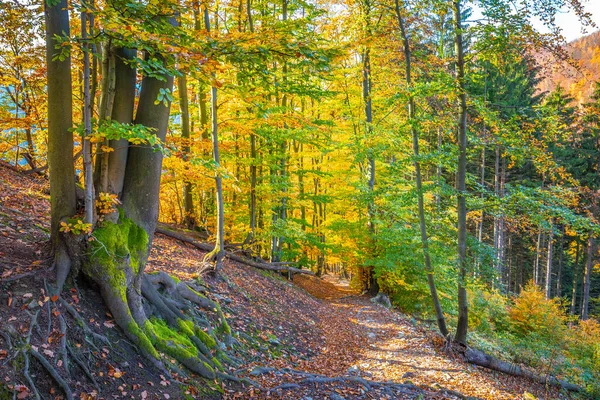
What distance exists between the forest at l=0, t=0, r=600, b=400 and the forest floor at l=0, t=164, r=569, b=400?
0.11 ft

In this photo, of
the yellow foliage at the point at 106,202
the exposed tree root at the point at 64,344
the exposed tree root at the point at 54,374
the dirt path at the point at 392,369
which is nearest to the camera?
the exposed tree root at the point at 54,374

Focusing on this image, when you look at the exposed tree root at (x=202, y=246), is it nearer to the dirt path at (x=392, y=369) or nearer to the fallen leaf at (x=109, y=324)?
the dirt path at (x=392, y=369)

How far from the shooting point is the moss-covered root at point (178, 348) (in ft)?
16.0

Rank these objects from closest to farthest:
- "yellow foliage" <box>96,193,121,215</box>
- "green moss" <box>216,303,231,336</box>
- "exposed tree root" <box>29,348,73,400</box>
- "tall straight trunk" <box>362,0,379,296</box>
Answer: "exposed tree root" <box>29,348,73,400</box>
"yellow foliage" <box>96,193,121,215</box>
"green moss" <box>216,303,231,336</box>
"tall straight trunk" <box>362,0,379,296</box>

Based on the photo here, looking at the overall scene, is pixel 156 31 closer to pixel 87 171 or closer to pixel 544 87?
pixel 87 171

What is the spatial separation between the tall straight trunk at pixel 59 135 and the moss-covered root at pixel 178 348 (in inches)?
54.7

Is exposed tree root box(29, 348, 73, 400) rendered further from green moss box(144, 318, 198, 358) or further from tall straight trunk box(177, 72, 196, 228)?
tall straight trunk box(177, 72, 196, 228)

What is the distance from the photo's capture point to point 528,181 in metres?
25.0

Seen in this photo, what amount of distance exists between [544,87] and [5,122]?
3650cm

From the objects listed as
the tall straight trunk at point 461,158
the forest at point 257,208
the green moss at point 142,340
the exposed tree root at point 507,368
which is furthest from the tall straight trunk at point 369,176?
the green moss at point 142,340

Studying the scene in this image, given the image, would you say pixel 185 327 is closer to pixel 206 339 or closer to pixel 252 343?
pixel 206 339

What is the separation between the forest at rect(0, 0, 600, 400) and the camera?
400 cm

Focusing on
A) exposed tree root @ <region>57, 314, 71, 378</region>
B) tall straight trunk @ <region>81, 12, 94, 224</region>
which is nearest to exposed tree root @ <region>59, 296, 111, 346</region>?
exposed tree root @ <region>57, 314, 71, 378</region>

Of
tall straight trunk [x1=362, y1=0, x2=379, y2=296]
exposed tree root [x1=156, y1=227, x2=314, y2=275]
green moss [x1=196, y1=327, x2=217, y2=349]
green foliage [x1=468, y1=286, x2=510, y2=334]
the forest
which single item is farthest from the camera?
green foliage [x1=468, y1=286, x2=510, y2=334]
